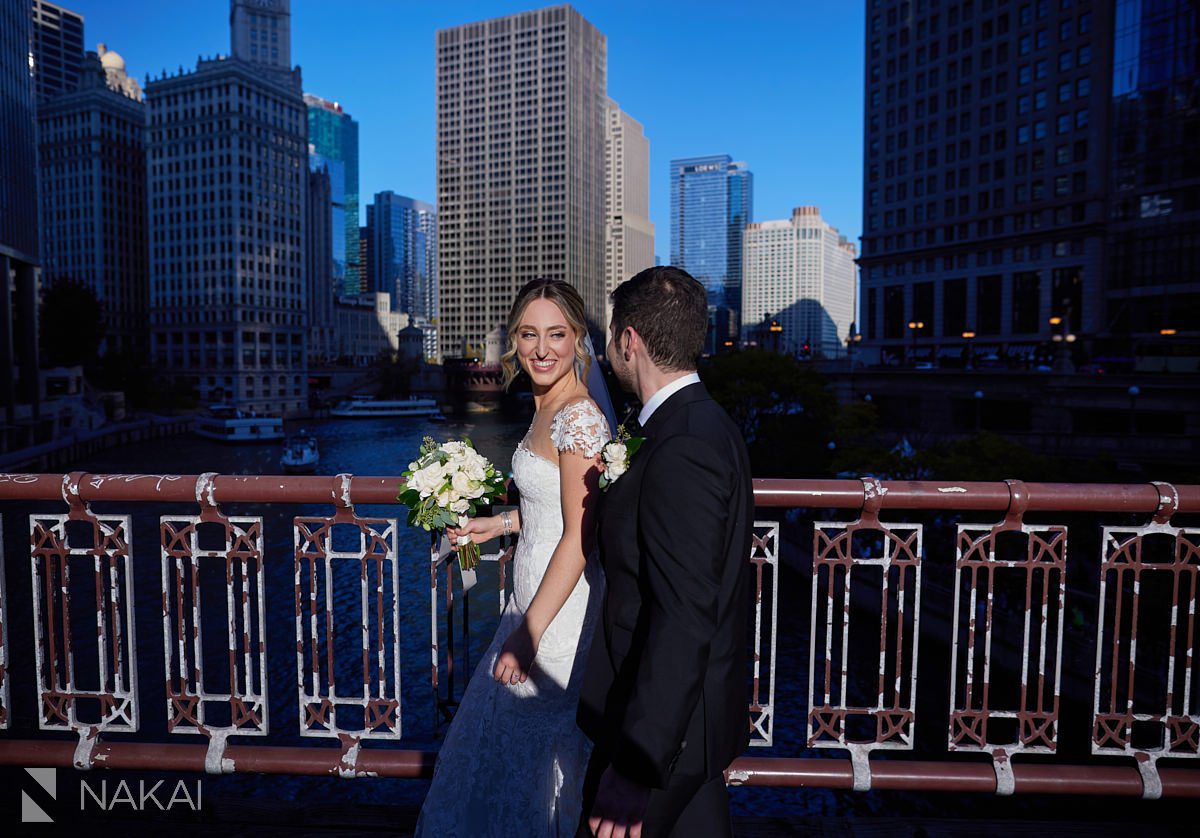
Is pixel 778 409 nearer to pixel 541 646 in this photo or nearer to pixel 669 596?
pixel 541 646

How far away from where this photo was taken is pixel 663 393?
262 cm

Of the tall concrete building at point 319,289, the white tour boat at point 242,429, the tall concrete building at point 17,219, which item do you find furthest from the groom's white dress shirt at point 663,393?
the tall concrete building at point 319,289

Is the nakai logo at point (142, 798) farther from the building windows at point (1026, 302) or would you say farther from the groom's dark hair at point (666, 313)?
the building windows at point (1026, 302)

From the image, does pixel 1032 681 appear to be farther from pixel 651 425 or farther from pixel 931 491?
pixel 651 425

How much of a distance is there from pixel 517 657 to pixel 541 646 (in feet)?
0.59

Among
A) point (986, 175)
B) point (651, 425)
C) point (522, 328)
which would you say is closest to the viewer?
point (651, 425)

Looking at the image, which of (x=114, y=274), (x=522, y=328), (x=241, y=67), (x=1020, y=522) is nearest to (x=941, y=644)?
(x=1020, y=522)

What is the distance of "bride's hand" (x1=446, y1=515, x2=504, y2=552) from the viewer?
12.2ft

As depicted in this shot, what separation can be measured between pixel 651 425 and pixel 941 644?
24.5m

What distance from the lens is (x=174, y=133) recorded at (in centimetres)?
12269

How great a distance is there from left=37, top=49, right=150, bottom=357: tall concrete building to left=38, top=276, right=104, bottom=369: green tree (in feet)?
147

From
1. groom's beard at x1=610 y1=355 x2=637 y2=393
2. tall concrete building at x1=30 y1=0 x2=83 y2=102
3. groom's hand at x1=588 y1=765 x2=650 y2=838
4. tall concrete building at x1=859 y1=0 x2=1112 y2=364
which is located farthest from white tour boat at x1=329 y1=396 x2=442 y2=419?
tall concrete building at x1=30 y1=0 x2=83 y2=102

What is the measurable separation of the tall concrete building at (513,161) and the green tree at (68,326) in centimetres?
8953

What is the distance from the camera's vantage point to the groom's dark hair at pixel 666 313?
2.52 meters
